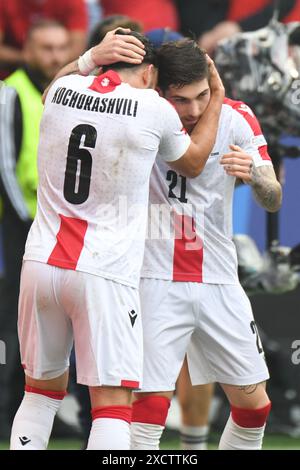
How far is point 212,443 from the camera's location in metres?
7.02

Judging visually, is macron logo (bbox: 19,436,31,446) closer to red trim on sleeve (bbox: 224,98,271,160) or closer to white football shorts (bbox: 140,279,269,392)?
white football shorts (bbox: 140,279,269,392)

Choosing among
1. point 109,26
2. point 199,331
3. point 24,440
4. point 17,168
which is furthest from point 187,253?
point 17,168

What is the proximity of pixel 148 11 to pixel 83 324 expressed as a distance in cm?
342

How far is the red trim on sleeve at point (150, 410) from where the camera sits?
4992 millimetres

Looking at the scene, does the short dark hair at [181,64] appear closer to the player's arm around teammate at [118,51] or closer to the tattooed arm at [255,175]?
the player's arm around teammate at [118,51]

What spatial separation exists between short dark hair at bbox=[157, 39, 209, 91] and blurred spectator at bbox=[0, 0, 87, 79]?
2521mm

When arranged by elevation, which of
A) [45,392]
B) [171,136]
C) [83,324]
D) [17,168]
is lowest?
[45,392]

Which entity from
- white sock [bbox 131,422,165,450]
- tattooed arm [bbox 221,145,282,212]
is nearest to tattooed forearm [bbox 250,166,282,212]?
tattooed arm [bbox 221,145,282,212]

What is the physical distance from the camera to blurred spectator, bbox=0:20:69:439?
679cm

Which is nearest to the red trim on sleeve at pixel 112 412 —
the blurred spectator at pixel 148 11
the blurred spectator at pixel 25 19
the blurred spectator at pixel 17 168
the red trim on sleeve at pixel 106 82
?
the red trim on sleeve at pixel 106 82

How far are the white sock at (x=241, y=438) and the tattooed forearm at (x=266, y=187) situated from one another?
96 cm

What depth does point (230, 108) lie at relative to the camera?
5.13 m

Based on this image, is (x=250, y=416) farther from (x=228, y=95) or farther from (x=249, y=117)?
(x=228, y=95)
